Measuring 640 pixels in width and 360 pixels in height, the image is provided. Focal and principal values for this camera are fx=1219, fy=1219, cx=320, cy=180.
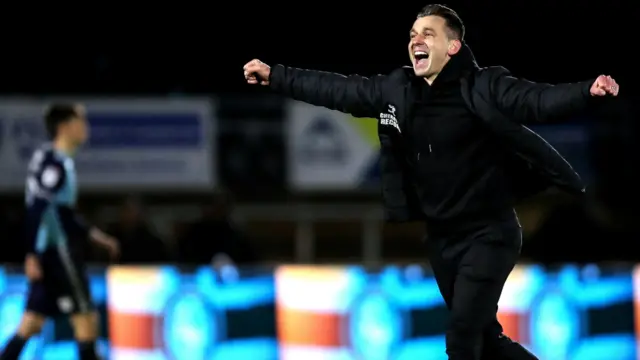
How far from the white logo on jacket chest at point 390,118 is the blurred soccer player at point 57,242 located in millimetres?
2875

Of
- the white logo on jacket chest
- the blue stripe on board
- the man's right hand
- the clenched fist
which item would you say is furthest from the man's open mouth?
the blue stripe on board

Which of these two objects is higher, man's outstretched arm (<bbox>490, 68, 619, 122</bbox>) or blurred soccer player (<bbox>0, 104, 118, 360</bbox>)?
man's outstretched arm (<bbox>490, 68, 619, 122</bbox>)

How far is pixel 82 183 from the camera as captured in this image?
11156 mm

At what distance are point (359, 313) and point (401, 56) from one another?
2236 mm

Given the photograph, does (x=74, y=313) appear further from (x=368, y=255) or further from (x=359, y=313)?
(x=368, y=255)

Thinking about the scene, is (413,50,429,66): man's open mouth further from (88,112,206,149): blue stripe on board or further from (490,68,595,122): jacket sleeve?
(88,112,206,149): blue stripe on board

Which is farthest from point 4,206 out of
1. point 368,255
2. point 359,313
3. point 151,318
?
point 359,313

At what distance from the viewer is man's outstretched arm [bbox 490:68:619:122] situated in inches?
152

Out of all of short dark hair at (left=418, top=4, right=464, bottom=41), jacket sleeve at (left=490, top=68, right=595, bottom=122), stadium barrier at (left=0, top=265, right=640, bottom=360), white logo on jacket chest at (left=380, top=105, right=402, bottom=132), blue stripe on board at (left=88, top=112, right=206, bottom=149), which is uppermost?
short dark hair at (left=418, top=4, right=464, bottom=41)

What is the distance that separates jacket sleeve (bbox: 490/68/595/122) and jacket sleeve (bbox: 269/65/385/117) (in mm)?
474

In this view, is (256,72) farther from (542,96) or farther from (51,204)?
(51,204)

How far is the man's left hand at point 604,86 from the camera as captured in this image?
12.5 feet

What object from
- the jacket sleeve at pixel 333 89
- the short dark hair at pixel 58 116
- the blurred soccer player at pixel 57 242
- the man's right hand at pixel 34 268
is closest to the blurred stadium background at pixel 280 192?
the blurred soccer player at pixel 57 242

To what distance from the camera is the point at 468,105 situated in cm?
428
